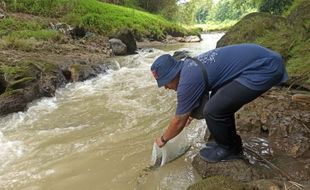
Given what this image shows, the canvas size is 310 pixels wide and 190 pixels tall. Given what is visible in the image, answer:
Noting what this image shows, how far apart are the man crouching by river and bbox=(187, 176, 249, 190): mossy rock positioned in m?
0.51

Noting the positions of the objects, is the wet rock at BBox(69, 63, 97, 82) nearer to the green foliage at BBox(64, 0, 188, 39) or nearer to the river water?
the river water

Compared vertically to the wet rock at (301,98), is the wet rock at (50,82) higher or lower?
lower

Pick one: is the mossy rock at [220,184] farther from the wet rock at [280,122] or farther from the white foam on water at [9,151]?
the white foam on water at [9,151]

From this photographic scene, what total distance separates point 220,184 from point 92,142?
101 inches

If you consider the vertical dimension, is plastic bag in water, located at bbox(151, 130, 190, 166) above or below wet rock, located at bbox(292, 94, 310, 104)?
below

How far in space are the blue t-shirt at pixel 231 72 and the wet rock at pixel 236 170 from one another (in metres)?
0.70

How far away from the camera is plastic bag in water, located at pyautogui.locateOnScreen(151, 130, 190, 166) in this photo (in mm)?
4207

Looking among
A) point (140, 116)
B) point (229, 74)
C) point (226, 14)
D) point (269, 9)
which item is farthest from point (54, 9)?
point (226, 14)

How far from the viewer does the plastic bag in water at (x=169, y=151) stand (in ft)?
13.8

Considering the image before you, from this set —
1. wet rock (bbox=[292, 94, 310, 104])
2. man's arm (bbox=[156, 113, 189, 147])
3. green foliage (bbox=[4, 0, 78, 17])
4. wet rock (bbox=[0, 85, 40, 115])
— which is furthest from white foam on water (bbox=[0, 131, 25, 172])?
green foliage (bbox=[4, 0, 78, 17])

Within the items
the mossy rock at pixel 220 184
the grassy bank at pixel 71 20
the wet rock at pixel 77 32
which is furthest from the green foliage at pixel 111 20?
the mossy rock at pixel 220 184

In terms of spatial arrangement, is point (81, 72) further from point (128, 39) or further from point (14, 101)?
point (128, 39)

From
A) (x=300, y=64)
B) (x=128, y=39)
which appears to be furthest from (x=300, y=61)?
(x=128, y=39)

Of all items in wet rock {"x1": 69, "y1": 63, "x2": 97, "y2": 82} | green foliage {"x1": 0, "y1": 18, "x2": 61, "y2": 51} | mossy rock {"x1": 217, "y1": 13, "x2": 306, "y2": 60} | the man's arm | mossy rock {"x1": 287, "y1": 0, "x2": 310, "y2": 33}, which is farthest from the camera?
green foliage {"x1": 0, "y1": 18, "x2": 61, "y2": 51}
